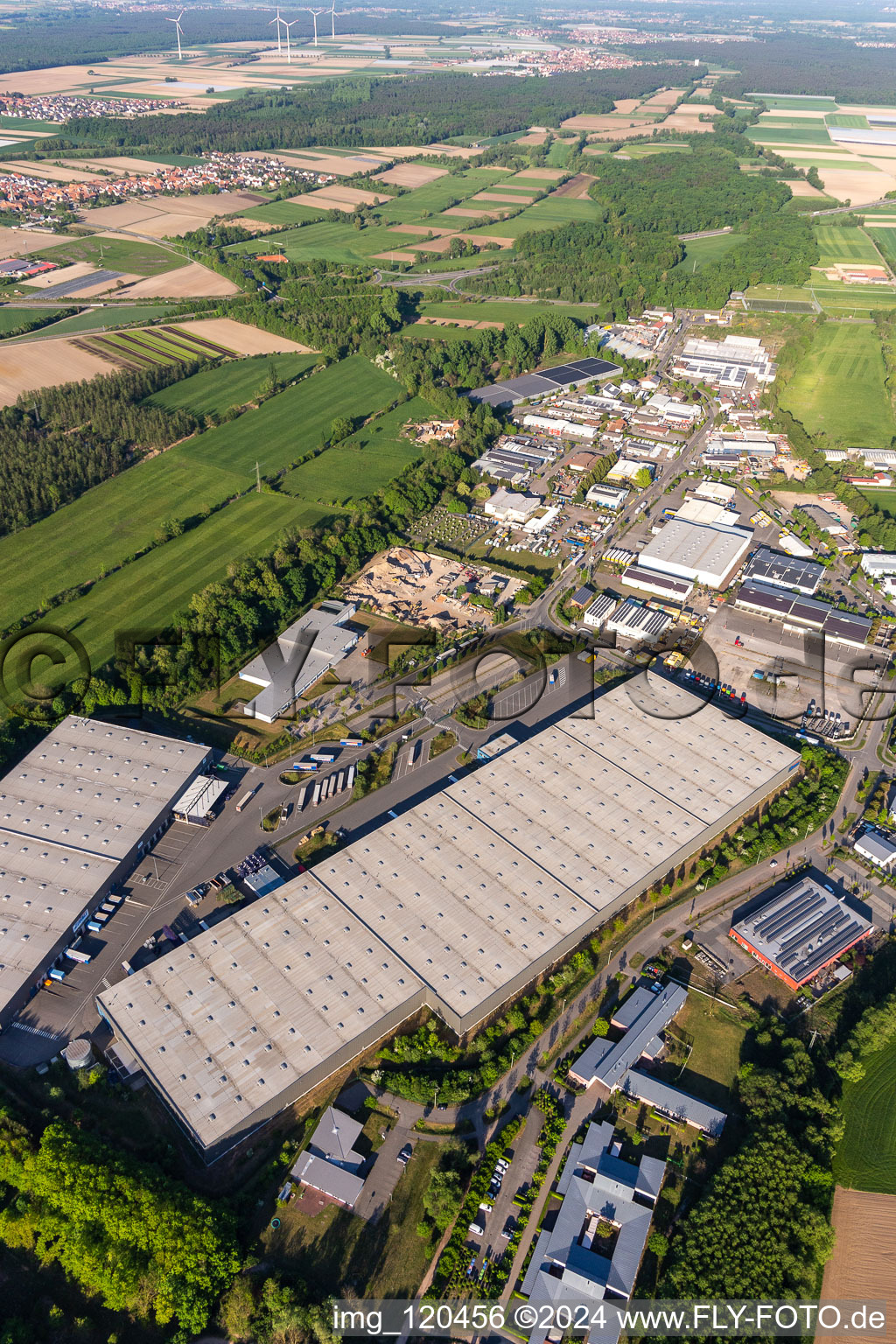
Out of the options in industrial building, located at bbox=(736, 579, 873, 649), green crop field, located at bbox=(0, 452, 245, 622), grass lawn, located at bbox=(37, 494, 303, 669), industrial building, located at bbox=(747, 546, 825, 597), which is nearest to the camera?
grass lawn, located at bbox=(37, 494, 303, 669)

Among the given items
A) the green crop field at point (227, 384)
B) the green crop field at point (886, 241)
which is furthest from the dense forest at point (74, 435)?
the green crop field at point (886, 241)

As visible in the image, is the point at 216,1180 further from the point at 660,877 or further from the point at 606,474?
the point at 606,474

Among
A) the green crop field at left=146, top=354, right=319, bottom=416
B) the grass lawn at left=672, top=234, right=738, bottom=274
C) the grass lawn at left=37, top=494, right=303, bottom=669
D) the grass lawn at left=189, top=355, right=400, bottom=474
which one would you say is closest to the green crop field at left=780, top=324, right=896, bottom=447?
the grass lawn at left=672, top=234, right=738, bottom=274

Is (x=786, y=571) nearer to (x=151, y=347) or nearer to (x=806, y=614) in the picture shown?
(x=806, y=614)

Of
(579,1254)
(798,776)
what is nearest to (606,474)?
(798,776)

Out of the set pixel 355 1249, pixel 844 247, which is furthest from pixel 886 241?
pixel 355 1249

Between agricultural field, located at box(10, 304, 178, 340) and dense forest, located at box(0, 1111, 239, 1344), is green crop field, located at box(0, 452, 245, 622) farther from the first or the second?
dense forest, located at box(0, 1111, 239, 1344)

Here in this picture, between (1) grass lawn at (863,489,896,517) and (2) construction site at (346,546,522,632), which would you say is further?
(1) grass lawn at (863,489,896,517)
